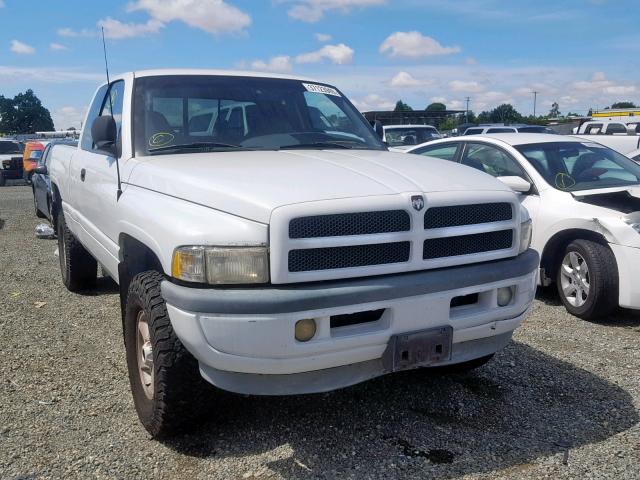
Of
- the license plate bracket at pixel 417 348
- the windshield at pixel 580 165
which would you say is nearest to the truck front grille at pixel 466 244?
the license plate bracket at pixel 417 348

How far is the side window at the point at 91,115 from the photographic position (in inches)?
204

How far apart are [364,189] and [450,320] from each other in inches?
28.8

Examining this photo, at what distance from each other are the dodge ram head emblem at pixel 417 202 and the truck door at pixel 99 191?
1873 mm

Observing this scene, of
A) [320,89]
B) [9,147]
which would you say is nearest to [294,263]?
[320,89]

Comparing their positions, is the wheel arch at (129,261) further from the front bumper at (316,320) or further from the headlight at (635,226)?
the headlight at (635,226)

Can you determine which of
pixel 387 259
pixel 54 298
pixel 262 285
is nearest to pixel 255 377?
pixel 262 285

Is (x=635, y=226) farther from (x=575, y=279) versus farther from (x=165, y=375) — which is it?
(x=165, y=375)

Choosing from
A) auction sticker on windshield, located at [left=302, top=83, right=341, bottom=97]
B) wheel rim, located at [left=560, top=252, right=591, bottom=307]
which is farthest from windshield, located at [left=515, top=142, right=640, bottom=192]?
auction sticker on windshield, located at [left=302, top=83, right=341, bottom=97]

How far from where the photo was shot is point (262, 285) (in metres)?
→ 2.68

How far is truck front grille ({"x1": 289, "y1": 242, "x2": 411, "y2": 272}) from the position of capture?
2.69m

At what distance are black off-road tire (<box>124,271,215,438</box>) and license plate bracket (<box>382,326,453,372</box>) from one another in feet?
2.98

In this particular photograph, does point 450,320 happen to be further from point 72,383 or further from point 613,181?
point 613,181

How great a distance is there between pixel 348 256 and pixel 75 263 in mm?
4184

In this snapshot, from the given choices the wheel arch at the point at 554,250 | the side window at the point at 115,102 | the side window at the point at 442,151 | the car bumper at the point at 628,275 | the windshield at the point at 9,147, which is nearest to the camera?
the side window at the point at 115,102
